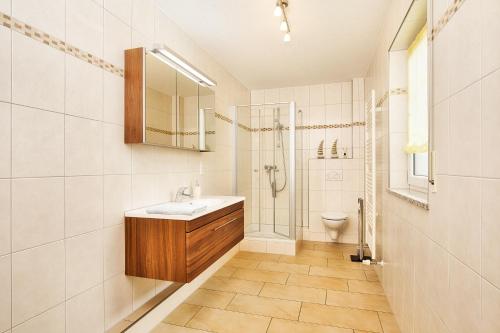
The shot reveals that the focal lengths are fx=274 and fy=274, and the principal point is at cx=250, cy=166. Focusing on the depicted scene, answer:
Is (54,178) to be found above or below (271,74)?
below

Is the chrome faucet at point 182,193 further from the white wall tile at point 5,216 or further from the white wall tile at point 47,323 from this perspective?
the white wall tile at point 5,216

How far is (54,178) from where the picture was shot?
4.38ft

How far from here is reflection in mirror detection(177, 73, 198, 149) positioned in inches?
88.7

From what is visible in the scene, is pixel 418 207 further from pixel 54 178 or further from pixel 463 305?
pixel 54 178

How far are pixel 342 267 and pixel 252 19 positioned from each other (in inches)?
107

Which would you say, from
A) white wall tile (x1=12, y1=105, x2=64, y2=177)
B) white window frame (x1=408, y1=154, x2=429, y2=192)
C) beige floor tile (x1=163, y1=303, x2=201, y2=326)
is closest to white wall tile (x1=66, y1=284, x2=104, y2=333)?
beige floor tile (x1=163, y1=303, x2=201, y2=326)

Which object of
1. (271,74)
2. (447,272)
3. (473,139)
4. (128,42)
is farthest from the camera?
(271,74)

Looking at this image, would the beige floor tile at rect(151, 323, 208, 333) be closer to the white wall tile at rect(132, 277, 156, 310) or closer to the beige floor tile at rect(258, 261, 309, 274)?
the white wall tile at rect(132, 277, 156, 310)

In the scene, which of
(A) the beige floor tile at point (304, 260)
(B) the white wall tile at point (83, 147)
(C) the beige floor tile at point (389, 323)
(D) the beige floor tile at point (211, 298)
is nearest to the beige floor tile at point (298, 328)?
(C) the beige floor tile at point (389, 323)

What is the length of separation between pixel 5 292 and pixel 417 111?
101 inches

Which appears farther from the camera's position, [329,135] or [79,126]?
[329,135]

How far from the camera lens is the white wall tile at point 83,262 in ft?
4.62

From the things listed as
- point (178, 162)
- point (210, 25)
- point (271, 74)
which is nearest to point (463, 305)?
point (178, 162)

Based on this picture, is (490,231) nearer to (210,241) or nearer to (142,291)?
(210,241)
